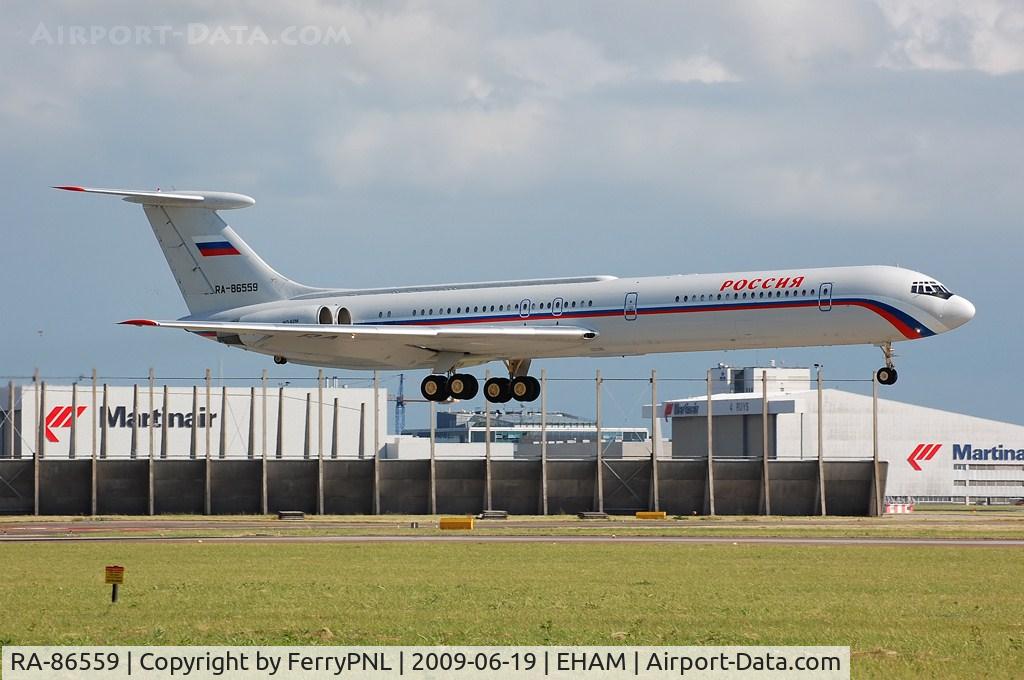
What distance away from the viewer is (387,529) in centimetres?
5209

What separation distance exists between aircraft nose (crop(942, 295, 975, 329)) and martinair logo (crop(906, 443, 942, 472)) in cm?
7700

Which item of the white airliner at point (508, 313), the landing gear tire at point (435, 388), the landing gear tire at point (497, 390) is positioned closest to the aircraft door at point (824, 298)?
the white airliner at point (508, 313)

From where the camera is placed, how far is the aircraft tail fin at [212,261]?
51.0 m

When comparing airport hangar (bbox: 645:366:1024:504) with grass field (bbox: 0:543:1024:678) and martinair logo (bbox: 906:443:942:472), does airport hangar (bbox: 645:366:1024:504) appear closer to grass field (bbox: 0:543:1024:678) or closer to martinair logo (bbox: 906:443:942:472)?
martinair logo (bbox: 906:443:942:472)

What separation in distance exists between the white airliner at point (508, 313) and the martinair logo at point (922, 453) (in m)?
71.1

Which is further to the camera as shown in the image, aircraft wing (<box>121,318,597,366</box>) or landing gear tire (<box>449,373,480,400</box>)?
landing gear tire (<box>449,373,480,400</box>)

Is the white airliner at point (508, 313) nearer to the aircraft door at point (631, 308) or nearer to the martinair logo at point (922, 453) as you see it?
the aircraft door at point (631, 308)

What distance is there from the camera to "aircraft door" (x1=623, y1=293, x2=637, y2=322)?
4238 cm

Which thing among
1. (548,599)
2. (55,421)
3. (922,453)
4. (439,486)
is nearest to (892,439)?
(922,453)

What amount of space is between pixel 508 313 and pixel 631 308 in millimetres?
4667

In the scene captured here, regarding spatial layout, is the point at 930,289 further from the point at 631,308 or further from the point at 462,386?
the point at 462,386

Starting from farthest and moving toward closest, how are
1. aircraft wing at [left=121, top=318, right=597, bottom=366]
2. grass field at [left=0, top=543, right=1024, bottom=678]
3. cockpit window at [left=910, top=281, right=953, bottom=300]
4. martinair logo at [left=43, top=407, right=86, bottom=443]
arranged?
martinair logo at [left=43, top=407, right=86, bottom=443]
aircraft wing at [left=121, top=318, right=597, bottom=366]
cockpit window at [left=910, top=281, right=953, bottom=300]
grass field at [left=0, top=543, right=1024, bottom=678]

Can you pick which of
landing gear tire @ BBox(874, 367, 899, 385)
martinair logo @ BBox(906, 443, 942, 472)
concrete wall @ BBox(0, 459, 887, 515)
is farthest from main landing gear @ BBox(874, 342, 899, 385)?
martinair logo @ BBox(906, 443, 942, 472)

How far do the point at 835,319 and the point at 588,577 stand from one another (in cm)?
1269
